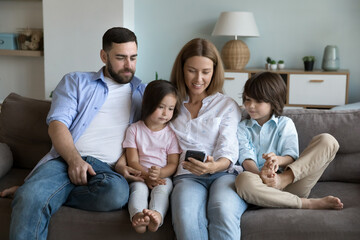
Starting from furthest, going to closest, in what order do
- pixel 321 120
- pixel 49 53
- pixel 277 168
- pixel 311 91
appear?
pixel 49 53 → pixel 311 91 → pixel 321 120 → pixel 277 168

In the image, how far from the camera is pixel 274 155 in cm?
205

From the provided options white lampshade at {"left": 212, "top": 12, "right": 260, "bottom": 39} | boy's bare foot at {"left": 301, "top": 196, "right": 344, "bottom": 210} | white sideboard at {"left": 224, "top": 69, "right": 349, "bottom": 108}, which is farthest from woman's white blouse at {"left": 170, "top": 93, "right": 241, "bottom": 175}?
white lampshade at {"left": 212, "top": 12, "right": 260, "bottom": 39}

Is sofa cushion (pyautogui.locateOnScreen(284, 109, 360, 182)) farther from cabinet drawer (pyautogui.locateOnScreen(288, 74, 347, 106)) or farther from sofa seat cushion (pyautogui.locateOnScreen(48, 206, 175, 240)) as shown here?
cabinet drawer (pyautogui.locateOnScreen(288, 74, 347, 106))

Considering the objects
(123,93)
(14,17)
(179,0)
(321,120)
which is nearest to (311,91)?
(179,0)

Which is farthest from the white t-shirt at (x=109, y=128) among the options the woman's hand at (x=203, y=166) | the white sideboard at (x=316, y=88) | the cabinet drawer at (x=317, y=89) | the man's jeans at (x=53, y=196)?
the cabinet drawer at (x=317, y=89)

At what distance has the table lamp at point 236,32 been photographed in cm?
488

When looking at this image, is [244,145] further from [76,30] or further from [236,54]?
[76,30]

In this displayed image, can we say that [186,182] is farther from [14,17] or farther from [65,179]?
[14,17]

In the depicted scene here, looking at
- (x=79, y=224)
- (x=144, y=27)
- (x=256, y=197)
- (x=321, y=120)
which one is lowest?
(x=79, y=224)

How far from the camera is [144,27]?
5.45 m

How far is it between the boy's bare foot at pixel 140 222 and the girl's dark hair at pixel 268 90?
78 centimetres

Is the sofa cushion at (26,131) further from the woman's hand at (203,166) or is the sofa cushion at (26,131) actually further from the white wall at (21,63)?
the white wall at (21,63)

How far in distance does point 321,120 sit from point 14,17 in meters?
4.17

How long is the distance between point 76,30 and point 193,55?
3.09 m
